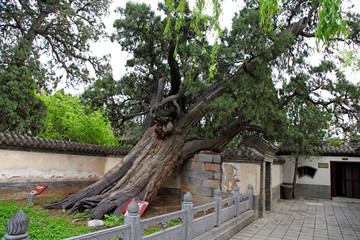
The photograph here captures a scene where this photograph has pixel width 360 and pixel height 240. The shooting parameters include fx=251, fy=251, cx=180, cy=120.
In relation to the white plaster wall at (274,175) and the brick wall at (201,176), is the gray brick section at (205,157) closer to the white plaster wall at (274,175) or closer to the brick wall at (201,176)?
the brick wall at (201,176)

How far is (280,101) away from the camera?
736 cm

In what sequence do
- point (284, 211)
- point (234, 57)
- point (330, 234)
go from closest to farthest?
1. point (330, 234)
2. point (234, 57)
3. point (284, 211)

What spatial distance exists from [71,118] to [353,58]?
37.5ft

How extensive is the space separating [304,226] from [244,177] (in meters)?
1.91

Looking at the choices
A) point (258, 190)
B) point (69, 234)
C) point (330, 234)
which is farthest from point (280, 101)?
point (69, 234)

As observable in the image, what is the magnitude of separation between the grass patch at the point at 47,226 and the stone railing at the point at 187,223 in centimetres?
167

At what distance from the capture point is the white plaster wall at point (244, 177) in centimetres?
699

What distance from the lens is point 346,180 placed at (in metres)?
13.1

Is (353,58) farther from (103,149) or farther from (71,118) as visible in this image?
(71,118)

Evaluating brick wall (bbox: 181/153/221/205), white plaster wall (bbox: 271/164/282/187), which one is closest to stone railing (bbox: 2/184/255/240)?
brick wall (bbox: 181/153/221/205)

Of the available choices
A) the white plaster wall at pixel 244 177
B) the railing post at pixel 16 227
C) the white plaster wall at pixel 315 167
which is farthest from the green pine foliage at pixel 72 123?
the white plaster wall at pixel 315 167

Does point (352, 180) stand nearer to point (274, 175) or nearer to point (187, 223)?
point (274, 175)

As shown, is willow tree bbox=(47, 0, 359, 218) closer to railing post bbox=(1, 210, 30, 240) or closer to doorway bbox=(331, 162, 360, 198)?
railing post bbox=(1, 210, 30, 240)

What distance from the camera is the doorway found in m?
12.7
